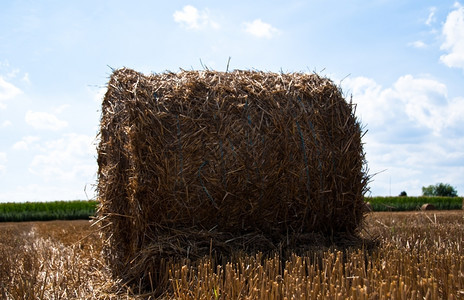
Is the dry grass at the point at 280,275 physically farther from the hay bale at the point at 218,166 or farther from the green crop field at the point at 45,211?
the green crop field at the point at 45,211

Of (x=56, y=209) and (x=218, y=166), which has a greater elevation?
(x=218, y=166)

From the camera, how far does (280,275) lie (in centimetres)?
359

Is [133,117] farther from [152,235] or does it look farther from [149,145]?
[152,235]

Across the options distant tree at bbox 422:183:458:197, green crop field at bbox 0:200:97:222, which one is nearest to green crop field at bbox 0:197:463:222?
green crop field at bbox 0:200:97:222

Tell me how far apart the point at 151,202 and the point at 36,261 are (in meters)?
2.18

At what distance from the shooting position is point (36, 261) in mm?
5980

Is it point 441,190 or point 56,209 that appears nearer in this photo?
point 56,209

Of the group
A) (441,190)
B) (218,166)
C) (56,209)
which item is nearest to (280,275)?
(218,166)

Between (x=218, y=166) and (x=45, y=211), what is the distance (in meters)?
19.4

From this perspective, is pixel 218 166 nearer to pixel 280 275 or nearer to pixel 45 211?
pixel 280 275

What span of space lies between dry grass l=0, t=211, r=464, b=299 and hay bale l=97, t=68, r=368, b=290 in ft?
1.22

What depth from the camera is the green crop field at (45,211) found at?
2152 cm

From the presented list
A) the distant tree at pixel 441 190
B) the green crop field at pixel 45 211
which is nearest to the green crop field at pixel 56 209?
the green crop field at pixel 45 211

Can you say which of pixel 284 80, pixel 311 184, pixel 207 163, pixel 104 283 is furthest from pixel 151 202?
pixel 284 80
